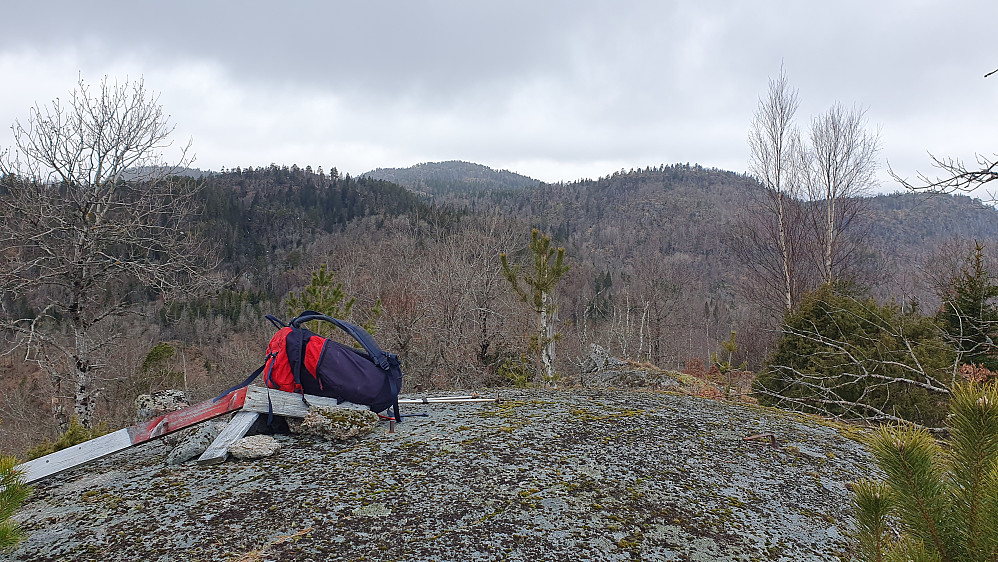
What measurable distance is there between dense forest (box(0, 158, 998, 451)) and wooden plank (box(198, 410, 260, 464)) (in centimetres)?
596

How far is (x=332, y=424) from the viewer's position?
3.34 metres

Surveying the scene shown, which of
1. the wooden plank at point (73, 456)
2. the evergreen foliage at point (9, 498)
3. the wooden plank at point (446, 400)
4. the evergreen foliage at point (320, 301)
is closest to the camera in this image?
the evergreen foliage at point (9, 498)

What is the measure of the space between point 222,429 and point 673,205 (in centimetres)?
12262

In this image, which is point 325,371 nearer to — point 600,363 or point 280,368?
point 280,368

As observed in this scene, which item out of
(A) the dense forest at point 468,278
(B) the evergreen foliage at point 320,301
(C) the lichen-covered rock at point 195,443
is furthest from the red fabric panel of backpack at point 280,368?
(B) the evergreen foliage at point 320,301

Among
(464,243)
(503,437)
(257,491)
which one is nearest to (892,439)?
(503,437)

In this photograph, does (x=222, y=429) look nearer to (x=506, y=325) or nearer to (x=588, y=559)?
(x=588, y=559)

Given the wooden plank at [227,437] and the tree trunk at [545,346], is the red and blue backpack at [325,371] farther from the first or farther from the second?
the tree trunk at [545,346]

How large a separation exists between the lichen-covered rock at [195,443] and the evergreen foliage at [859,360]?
5.51m

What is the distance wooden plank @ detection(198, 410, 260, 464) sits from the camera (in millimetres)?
2914

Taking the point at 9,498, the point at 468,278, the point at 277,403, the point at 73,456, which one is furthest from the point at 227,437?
the point at 468,278

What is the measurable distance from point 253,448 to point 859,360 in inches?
253

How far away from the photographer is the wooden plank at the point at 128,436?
2908 millimetres

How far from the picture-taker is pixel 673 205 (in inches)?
4555
